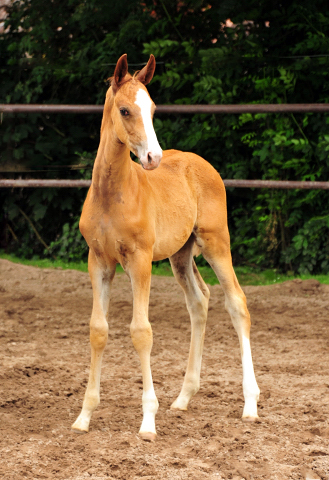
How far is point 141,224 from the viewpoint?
2.83 metres

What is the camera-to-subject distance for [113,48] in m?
7.49

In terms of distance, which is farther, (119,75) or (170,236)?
(170,236)

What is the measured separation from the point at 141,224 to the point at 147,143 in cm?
43

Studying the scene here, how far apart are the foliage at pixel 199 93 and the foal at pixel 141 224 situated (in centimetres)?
337

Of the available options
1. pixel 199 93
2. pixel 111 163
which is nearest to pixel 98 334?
pixel 111 163

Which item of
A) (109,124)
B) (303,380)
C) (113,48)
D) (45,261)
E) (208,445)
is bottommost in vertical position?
(45,261)

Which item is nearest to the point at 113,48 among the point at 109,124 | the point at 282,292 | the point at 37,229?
the point at 37,229

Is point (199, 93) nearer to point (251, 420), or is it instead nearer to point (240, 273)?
point (240, 273)

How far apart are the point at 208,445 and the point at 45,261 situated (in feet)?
17.3

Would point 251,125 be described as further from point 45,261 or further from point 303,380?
point 303,380

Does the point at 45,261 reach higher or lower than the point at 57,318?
lower

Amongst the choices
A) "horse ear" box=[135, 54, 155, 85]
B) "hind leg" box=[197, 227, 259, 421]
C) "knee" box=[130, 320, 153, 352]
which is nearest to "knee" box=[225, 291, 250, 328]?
"hind leg" box=[197, 227, 259, 421]

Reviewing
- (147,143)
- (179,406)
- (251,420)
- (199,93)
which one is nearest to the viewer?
(147,143)

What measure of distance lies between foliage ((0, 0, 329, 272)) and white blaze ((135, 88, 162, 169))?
3.98 meters
